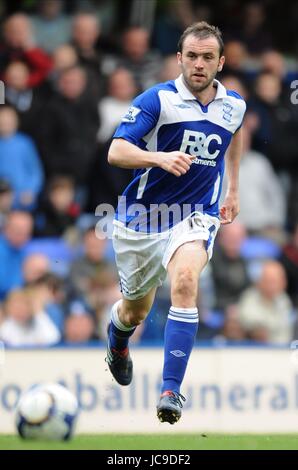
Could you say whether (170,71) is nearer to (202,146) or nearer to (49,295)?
(49,295)

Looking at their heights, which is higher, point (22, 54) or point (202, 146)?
point (22, 54)

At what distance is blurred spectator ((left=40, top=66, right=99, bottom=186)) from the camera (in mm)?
15133

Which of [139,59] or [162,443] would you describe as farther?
[139,59]

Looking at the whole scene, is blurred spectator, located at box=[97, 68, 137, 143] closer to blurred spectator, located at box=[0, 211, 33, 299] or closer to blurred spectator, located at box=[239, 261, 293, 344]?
blurred spectator, located at box=[0, 211, 33, 299]

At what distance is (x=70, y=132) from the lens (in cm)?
1516

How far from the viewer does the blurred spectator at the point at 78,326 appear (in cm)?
1352

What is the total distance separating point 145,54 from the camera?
55.0ft

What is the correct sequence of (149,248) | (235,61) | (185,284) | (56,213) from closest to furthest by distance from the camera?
(185,284) → (149,248) → (56,213) → (235,61)

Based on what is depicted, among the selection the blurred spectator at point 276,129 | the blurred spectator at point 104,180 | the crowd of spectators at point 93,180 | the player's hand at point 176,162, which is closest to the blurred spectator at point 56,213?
the crowd of spectators at point 93,180

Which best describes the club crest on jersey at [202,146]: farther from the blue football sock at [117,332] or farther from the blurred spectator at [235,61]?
the blurred spectator at [235,61]

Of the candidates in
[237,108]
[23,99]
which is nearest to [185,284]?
[237,108]

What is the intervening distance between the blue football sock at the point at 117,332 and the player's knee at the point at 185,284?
150 cm

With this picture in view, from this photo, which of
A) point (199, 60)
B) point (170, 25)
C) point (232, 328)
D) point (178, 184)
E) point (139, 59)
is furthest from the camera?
point (170, 25)

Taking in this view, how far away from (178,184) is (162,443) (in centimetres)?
198
